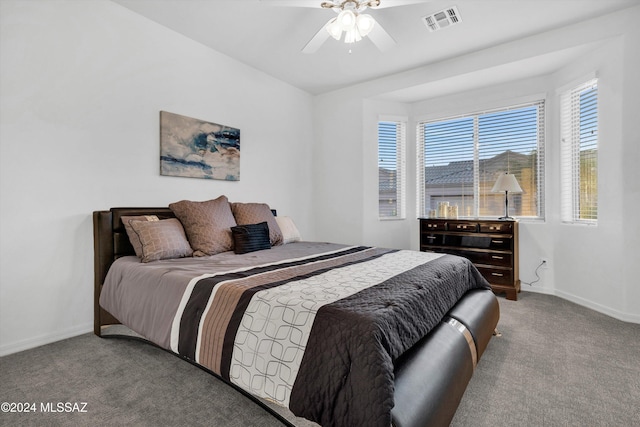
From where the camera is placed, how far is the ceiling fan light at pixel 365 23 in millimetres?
2293

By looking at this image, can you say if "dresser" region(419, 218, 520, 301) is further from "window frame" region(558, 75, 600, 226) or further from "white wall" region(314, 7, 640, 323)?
"window frame" region(558, 75, 600, 226)

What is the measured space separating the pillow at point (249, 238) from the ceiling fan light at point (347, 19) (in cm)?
183

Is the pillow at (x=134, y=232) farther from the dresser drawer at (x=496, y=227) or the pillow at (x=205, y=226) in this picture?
the dresser drawer at (x=496, y=227)

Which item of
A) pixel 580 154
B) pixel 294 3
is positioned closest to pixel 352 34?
pixel 294 3

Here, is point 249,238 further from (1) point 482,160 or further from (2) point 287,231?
(1) point 482,160

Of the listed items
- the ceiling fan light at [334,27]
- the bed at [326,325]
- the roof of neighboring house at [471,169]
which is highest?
the ceiling fan light at [334,27]

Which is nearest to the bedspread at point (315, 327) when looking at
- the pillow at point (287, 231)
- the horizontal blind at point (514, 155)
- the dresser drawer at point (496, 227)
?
the pillow at point (287, 231)

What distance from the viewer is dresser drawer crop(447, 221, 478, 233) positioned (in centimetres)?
379

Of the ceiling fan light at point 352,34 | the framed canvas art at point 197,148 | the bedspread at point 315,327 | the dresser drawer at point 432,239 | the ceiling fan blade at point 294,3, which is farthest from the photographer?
the dresser drawer at point 432,239

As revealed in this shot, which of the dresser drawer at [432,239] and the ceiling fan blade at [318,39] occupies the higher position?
the ceiling fan blade at [318,39]

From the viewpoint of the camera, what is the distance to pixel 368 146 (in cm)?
460

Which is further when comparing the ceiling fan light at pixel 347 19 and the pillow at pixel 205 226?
the pillow at pixel 205 226

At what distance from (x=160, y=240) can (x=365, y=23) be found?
2281mm

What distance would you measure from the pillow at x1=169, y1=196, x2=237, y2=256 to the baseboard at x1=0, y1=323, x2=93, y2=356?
1.12 metres
